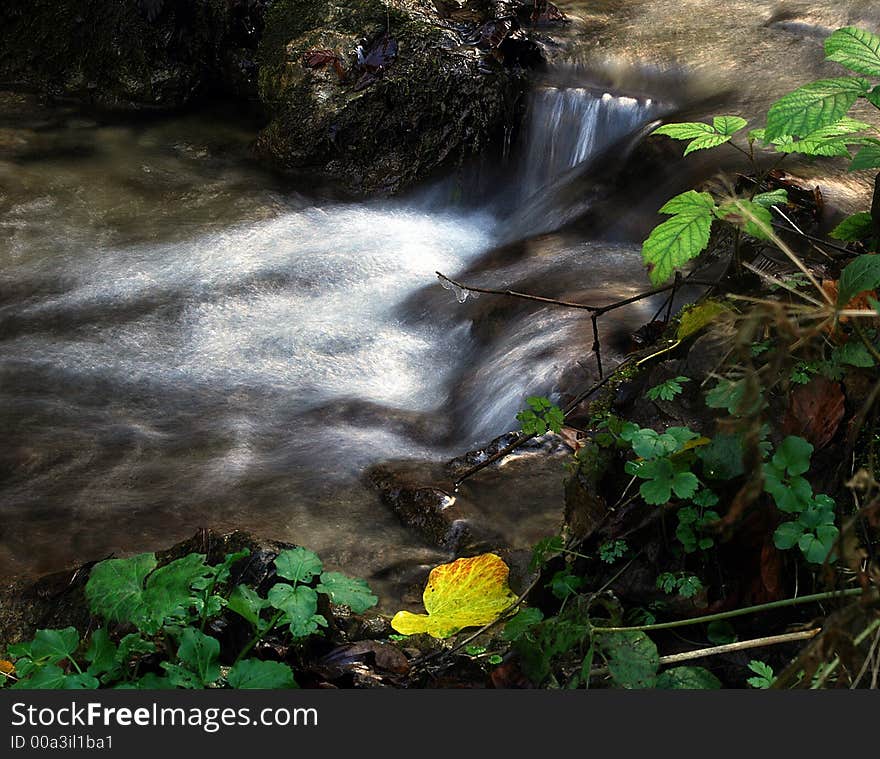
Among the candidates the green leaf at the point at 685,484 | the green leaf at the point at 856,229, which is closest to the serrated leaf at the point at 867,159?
the green leaf at the point at 856,229

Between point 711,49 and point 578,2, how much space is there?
154 centimetres

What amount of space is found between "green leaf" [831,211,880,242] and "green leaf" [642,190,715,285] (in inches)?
20.6

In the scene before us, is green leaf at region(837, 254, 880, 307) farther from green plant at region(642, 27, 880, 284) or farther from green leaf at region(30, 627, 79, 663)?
green leaf at region(30, 627, 79, 663)

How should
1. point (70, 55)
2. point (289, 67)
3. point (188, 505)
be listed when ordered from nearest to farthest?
point (188, 505), point (289, 67), point (70, 55)

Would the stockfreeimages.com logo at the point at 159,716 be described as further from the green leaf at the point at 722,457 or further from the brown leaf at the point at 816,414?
the brown leaf at the point at 816,414

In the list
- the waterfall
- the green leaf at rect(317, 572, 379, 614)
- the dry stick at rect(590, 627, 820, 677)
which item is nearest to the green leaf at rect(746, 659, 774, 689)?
the dry stick at rect(590, 627, 820, 677)

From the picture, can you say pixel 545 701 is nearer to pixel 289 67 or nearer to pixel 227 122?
pixel 289 67

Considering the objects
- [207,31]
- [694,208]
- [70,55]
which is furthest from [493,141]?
[694,208]

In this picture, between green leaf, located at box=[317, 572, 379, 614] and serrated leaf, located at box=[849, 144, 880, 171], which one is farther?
serrated leaf, located at box=[849, 144, 880, 171]

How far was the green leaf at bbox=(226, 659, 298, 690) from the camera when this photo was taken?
1720 mm

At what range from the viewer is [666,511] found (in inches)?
79.5

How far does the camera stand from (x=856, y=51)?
2137 mm

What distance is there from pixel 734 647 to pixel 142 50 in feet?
24.2

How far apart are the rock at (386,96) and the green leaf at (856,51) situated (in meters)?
4.38
